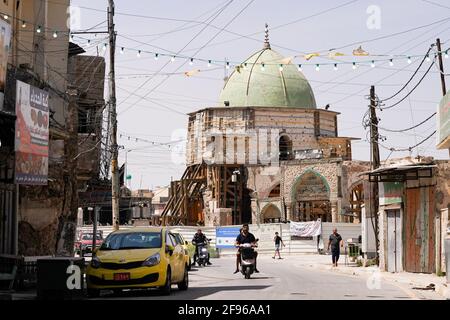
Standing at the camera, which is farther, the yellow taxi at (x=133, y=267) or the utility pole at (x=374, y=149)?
the utility pole at (x=374, y=149)

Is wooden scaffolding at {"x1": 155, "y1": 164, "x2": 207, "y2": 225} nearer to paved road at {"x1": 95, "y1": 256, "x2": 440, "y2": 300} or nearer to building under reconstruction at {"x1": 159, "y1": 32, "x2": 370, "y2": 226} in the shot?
building under reconstruction at {"x1": 159, "y1": 32, "x2": 370, "y2": 226}

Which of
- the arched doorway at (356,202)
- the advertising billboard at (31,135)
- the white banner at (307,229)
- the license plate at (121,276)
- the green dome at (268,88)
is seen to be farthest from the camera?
the green dome at (268,88)

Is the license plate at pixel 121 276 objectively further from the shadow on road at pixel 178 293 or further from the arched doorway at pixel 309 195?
the arched doorway at pixel 309 195

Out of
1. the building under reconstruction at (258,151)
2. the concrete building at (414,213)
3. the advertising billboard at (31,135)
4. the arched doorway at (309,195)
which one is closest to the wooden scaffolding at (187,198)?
the building under reconstruction at (258,151)

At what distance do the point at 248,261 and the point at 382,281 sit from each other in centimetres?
394

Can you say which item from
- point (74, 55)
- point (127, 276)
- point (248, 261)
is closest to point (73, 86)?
point (74, 55)

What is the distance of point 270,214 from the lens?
215 ft

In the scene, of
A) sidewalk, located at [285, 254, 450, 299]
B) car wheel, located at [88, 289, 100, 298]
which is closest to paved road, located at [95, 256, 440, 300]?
car wheel, located at [88, 289, 100, 298]

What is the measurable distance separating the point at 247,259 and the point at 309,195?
123ft

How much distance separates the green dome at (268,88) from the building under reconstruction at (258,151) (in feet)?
0.27

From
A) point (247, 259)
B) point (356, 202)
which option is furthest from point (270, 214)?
point (247, 259)

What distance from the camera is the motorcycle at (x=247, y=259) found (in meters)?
24.6

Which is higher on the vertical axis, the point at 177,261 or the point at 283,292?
the point at 177,261

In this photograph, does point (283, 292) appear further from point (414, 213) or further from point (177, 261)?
point (414, 213)
